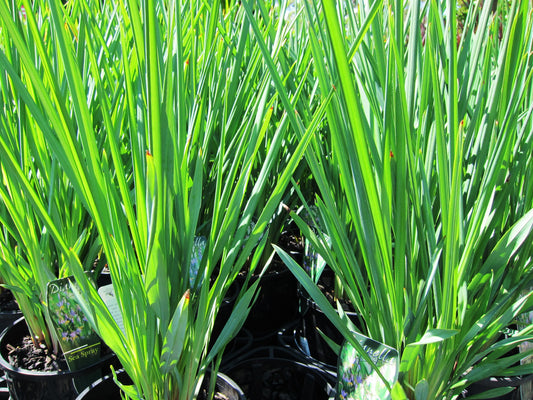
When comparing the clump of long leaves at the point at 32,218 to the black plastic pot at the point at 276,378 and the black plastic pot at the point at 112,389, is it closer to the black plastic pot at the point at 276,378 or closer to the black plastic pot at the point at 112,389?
the black plastic pot at the point at 112,389

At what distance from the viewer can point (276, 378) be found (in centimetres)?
59

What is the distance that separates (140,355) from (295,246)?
1.97ft

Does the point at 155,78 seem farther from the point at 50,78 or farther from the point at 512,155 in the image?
the point at 512,155

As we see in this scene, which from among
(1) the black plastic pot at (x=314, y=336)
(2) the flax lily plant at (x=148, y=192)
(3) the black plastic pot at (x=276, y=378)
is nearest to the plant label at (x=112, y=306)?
(2) the flax lily plant at (x=148, y=192)

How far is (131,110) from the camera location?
1.33 ft

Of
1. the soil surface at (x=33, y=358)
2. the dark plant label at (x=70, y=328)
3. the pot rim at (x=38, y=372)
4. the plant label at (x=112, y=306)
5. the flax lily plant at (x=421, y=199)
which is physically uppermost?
the flax lily plant at (x=421, y=199)

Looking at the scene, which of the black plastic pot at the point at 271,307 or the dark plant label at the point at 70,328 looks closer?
the dark plant label at the point at 70,328

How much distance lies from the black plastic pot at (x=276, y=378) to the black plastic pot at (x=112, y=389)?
0.06 meters

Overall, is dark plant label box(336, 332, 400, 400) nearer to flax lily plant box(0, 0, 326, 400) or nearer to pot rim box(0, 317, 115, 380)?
flax lily plant box(0, 0, 326, 400)

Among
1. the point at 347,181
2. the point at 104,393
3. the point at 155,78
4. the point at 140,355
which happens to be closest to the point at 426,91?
the point at 347,181

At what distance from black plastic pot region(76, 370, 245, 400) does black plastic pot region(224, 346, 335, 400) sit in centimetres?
6

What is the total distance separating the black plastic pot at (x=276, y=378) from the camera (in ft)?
1.86

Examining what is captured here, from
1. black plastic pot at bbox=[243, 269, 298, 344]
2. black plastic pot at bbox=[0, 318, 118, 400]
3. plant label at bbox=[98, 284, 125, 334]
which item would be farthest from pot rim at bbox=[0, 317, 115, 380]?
black plastic pot at bbox=[243, 269, 298, 344]

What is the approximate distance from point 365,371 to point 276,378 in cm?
19
